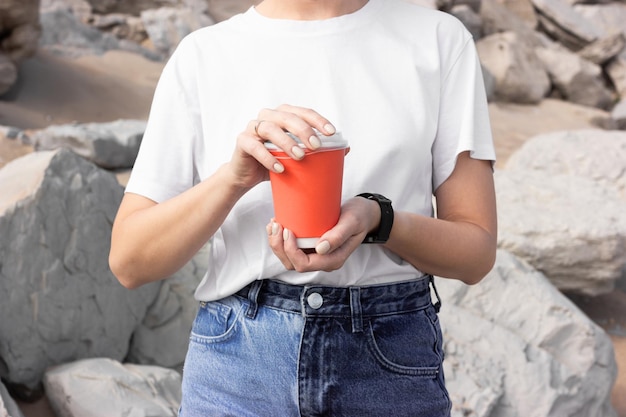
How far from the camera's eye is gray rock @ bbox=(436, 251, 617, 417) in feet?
9.87

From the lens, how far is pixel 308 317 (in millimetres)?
1244

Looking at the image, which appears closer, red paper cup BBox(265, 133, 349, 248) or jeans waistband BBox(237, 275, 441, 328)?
red paper cup BBox(265, 133, 349, 248)

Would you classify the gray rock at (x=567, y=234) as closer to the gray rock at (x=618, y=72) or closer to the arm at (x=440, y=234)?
the arm at (x=440, y=234)

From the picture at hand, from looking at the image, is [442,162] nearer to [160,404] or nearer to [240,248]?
[240,248]

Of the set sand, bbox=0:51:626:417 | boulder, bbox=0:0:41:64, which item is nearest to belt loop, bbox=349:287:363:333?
sand, bbox=0:51:626:417

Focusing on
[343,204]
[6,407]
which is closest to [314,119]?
[343,204]

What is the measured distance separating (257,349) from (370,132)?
421 mm

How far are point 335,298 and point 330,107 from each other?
34 cm

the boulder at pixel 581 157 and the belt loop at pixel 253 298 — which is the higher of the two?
the belt loop at pixel 253 298

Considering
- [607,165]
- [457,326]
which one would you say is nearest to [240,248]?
[457,326]

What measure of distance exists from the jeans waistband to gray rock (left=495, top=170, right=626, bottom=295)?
2919 millimetres

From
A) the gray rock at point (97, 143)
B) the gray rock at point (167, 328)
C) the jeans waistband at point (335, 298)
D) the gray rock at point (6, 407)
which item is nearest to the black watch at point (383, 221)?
the jeans waistband at point (335, 298)

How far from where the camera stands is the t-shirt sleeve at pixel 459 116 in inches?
52.9

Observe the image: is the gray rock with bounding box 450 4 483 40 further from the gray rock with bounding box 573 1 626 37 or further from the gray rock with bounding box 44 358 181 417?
the gray rock with bounding box 44 358 181 417
